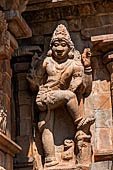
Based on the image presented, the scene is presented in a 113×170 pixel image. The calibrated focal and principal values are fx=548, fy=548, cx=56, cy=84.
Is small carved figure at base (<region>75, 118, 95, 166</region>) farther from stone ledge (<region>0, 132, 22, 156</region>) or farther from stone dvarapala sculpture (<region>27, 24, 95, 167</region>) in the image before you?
stone ledge (<region>0, 132, 22, 156</region>)

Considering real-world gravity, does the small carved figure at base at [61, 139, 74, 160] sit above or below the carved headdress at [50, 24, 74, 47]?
below

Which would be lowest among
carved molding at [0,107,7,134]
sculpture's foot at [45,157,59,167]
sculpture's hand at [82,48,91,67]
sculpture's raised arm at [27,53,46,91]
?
sculpture's foot at [45,157,59,167]

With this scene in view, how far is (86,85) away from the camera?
945 centimetres

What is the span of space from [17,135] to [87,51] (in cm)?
190

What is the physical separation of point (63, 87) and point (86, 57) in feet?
2.23

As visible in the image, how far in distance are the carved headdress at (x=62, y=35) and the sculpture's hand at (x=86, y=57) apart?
0.26 m

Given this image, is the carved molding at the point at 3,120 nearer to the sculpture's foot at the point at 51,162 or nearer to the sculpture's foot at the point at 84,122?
the sculpture's foot at the point at 51,162

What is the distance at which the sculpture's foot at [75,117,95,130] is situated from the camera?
9.12m

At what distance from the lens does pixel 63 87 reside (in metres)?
9.38

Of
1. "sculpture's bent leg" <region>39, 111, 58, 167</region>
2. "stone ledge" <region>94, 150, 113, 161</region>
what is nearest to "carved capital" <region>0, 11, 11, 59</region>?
"sculpture's bent leg" <region>39, 111, 58, 167</region>

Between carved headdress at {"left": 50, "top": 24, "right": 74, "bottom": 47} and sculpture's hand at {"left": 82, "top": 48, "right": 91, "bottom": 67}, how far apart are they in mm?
261

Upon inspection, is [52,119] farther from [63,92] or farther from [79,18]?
[79,18]

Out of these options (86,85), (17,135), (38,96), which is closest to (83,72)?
(86,85)

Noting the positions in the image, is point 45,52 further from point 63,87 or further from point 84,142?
point 84,142
